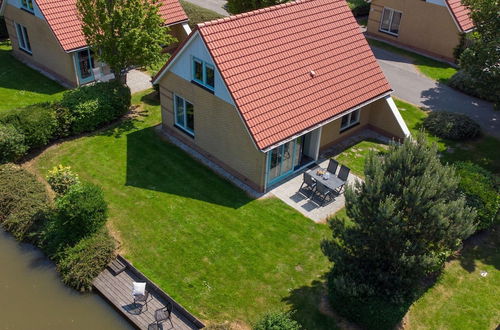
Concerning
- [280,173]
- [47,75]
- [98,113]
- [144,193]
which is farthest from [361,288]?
[47,75]

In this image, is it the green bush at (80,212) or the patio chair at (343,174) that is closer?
the green bush at (80,212)

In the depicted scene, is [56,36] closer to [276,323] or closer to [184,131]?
[184,131]

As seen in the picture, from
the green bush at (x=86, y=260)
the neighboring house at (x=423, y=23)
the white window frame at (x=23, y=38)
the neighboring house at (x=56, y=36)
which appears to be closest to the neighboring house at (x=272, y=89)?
the green bush at (x=86, y=260)

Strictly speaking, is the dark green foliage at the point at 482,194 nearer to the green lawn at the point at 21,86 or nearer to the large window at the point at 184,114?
the large window at the point at 184,114

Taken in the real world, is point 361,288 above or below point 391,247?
below

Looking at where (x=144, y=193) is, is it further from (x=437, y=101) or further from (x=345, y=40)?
(x=437, y=101)
